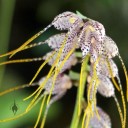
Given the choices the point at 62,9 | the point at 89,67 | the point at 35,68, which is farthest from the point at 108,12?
the point at 89,67

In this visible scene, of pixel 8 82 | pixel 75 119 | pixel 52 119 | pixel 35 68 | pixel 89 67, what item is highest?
pixel 35 68

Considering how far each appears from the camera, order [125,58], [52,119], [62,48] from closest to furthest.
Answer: [62,48] → [52,119] → [125,58]

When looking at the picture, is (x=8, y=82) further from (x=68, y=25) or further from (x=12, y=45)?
(x=68, y=25)

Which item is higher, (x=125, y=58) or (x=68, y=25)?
(x=125, y=58)

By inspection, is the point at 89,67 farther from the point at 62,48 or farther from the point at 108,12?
the point at 108,12

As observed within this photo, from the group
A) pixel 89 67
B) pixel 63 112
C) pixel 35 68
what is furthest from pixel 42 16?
pixel 89 67

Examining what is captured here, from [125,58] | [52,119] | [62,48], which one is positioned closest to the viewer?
[62,48]

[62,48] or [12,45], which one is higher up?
[12,45]

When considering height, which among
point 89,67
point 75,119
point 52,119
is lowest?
point 75,119

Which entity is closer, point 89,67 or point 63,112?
point 89,67
